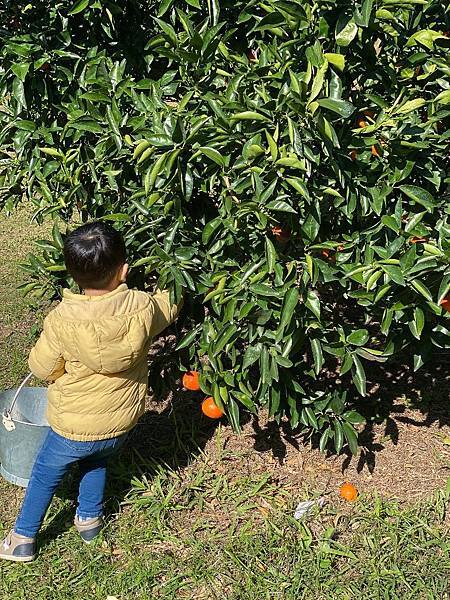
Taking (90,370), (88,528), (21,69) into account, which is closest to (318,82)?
(21,69)

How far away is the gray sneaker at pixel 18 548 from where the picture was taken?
3248 millimetres

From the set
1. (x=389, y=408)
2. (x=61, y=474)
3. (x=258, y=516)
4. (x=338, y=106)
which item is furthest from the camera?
(x=389, y=408)

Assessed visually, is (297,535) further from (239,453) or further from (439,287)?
(439,287)

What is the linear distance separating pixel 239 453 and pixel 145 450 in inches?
17.8

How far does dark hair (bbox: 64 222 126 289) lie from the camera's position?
2887 mm

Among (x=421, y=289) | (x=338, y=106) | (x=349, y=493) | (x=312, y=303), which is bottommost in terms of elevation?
(x=349, y=493)

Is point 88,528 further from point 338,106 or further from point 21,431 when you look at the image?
point 338,106

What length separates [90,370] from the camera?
3.04m

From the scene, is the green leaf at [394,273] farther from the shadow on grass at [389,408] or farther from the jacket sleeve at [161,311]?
the shadow on grass at [389,408]

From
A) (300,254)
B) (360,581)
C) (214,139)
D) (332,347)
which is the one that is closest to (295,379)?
(332,347)

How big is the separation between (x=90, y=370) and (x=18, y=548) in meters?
0.81

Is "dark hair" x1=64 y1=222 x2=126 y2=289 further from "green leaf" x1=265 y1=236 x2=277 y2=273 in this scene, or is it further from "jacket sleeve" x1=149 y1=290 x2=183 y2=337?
"green leaf" x1=265 y1=236 x2=277 y2=273

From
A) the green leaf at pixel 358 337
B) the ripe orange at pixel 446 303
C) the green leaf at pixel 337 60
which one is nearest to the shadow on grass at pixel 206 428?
the green leaf at pixel 358 337

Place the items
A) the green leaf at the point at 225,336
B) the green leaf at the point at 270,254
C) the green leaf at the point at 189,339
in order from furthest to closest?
the green leaf at the point at 189,339 → the green leaf at the point at 225,336 → the green leaf at the point at 270,254
